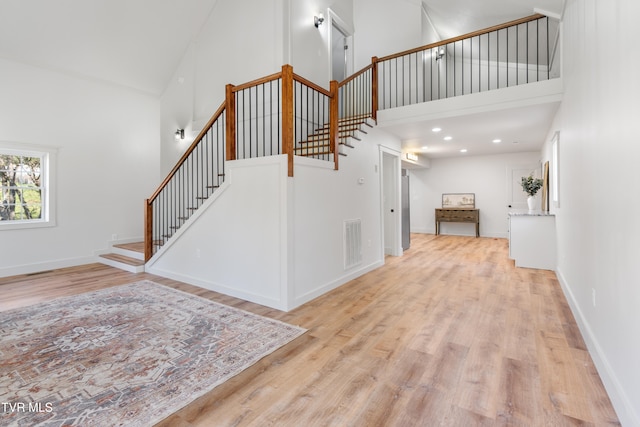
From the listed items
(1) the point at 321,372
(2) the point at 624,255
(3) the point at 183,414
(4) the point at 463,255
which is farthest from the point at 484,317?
(4) the point at 463,255

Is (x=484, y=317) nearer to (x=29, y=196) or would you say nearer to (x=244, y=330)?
(x=244, y=330)

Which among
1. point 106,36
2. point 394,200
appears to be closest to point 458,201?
point 394,200

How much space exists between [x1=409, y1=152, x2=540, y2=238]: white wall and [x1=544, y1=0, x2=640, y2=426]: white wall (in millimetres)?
6264

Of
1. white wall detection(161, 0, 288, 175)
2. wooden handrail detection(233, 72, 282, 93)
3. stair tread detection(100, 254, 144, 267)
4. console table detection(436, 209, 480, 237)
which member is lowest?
stair tread detection(100, 254, 144, 267)

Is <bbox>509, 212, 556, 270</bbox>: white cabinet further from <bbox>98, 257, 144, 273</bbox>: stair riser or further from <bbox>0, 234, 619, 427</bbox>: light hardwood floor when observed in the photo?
<bbox>98, 257, 144, 273</bbox>: stair riser

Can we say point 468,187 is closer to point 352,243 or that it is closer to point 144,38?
point 352,243

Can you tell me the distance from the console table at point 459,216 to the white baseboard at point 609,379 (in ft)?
21.5

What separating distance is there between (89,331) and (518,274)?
5.65 m

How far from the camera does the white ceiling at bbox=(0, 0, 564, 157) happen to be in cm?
473

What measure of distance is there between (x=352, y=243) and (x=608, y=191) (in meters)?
3.00

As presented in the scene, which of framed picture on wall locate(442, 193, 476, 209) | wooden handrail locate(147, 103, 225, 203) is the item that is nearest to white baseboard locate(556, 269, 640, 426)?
wooden handrail locate(147, 103, 225, 203)

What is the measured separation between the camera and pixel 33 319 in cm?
312

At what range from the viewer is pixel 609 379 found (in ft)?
6.14

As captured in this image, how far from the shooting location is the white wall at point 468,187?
8922 mm
